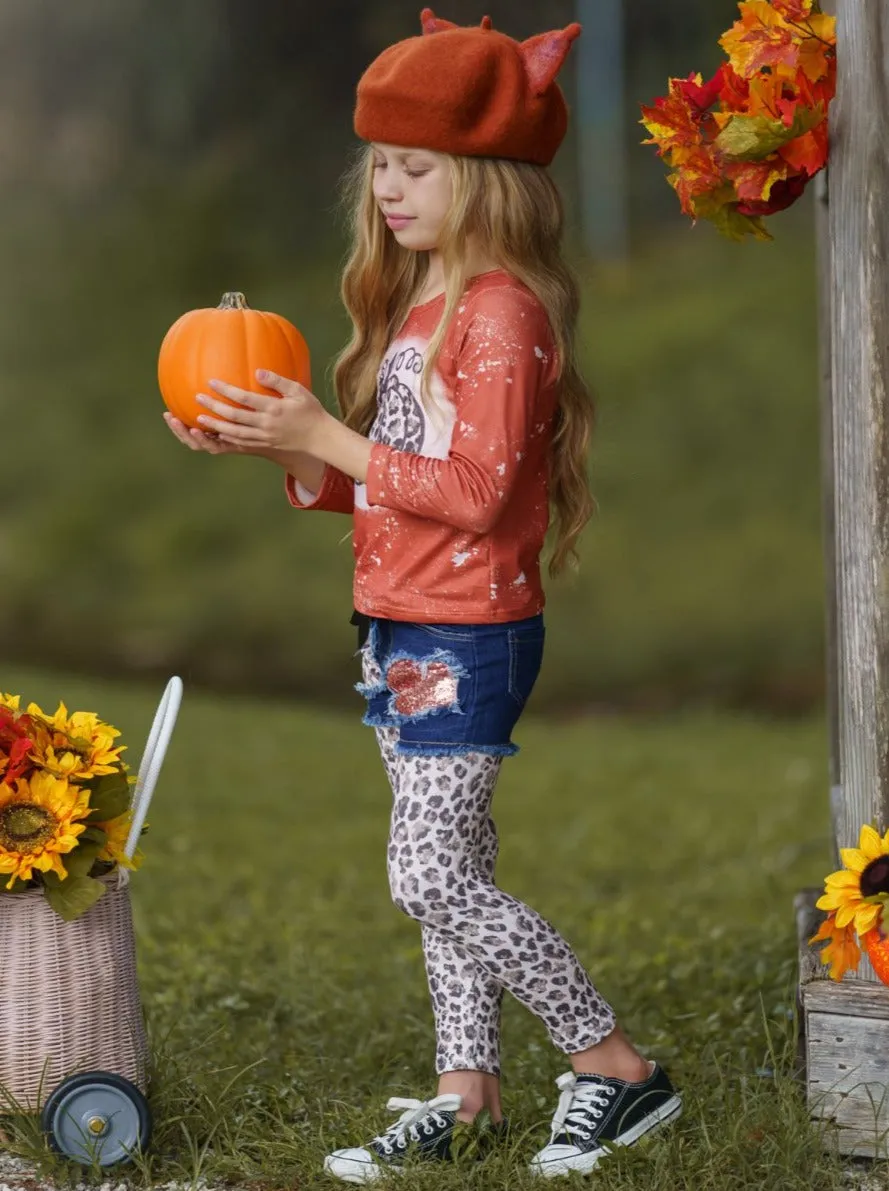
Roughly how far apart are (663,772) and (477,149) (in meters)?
5.13

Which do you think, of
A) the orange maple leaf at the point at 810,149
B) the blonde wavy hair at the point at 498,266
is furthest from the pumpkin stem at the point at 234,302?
the orange maple leaf at the point at 810,149

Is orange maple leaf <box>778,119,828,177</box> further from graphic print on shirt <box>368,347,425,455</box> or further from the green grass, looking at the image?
the green grass

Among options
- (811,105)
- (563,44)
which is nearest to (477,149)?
(563,44)

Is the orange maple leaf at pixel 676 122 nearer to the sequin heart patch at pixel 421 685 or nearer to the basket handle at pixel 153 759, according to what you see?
the sequin heart patch at pixel 421 685

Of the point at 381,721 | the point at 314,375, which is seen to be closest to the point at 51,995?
→ the point at 381,721

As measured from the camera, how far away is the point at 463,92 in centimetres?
261

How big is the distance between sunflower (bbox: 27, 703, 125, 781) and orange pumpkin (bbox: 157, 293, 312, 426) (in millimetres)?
519

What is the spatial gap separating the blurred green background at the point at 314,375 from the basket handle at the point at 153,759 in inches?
277

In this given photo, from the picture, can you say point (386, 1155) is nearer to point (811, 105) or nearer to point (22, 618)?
point (811, 105)

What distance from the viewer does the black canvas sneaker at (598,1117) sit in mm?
2686

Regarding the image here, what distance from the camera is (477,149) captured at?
2.64m

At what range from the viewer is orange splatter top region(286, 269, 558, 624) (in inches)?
102

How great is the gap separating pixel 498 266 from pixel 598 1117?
1.35 m

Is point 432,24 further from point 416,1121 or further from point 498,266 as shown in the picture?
point 416,1121
